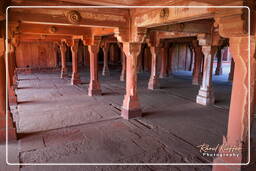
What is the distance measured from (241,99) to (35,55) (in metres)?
17.0

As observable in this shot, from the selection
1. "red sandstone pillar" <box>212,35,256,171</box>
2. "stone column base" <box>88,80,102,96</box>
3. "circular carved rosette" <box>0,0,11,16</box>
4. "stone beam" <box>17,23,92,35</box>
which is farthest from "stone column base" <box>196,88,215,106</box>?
"circular carved rosette" <box>0,0,11,16</box>

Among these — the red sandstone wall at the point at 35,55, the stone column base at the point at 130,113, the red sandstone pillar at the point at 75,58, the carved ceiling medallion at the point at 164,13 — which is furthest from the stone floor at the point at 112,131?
the red sandstone wall at the point at 35,55

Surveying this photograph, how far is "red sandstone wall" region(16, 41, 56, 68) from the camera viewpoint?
15844mm

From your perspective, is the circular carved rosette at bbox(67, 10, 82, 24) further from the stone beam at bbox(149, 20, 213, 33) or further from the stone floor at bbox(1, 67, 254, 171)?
the stone floor at bbox(1, 67, 254, 171)

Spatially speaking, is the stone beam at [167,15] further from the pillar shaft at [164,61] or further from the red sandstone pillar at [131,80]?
the pillar shaft at [164,61]

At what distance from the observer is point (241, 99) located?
2412 millimetres

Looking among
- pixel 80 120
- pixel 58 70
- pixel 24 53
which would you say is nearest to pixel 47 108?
pixel 80 120

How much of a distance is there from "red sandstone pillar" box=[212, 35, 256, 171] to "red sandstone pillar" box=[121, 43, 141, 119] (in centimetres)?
284

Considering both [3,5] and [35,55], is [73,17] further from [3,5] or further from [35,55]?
[35,55]

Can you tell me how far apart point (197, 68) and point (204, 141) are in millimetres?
7103

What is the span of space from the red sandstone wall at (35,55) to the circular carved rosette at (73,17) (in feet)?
45.9

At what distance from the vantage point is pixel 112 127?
4.64 metres

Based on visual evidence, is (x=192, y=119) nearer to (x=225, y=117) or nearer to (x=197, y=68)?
(x=225, y=117)

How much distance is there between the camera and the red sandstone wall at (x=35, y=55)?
15.8 m
